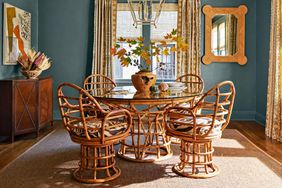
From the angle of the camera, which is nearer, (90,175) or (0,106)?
(90,175)

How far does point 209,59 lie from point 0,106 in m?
3.70

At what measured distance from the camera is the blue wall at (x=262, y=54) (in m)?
5.66

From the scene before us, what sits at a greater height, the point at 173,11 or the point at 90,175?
the point at 173,11

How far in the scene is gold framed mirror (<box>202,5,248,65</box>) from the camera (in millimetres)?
6098

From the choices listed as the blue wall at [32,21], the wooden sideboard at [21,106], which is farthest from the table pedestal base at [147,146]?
the blue wall at [32,21]

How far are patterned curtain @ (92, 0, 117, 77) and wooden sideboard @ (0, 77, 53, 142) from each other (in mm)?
1247

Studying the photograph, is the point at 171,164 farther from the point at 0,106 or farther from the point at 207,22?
the point at 207,22

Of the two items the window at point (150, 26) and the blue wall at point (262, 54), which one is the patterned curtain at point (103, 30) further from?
the blue wall at point (262, 54)

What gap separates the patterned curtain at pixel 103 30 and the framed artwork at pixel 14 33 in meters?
1.20

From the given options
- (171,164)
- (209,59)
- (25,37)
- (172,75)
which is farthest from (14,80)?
(209,59)

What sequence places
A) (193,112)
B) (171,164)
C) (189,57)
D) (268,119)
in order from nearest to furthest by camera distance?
1. (193,112)
2. (171,164)
3. (268,119)
4. (189,57)

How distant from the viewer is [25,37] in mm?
5488

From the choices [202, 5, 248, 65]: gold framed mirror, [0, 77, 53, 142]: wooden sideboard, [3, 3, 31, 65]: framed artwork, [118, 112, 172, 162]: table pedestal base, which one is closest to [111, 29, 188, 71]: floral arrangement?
[118, 112, 172, 162]: table pedestal base

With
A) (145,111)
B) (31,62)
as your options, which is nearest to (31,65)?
(31,62)
